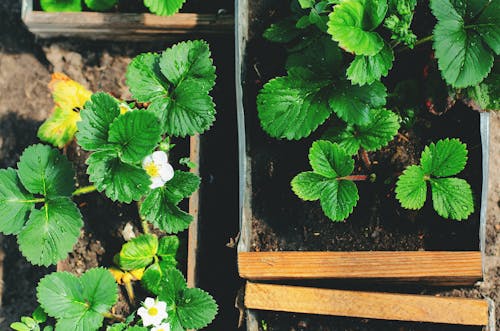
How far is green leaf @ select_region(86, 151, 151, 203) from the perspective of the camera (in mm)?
1603

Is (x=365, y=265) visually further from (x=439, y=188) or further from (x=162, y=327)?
(x=162, y=327)

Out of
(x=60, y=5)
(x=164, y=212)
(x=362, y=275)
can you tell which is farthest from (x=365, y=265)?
(x=60, y=5)

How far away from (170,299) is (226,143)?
527 millimetres

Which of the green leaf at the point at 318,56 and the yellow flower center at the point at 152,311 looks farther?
the yellow flower center at the point at 152,311

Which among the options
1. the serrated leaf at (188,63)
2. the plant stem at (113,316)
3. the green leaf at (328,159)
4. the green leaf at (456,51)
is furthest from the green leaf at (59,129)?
the green leaf at (456,51)

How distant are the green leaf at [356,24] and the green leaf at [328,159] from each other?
268 millimetres

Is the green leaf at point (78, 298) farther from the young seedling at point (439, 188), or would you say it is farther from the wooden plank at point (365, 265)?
the young seedling at point (439, 188)

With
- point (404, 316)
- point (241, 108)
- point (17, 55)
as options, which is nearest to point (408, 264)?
point (404, 316)

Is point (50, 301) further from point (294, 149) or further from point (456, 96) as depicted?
point (456, 96)

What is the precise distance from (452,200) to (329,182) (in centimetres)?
32

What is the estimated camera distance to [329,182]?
1.64 metres

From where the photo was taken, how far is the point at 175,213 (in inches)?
66.7

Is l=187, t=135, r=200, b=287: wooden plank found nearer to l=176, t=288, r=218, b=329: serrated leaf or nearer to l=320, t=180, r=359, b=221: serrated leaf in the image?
l=176, t=288, r=218, b=329: serrated leaf

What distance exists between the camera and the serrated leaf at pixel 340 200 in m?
1.62
